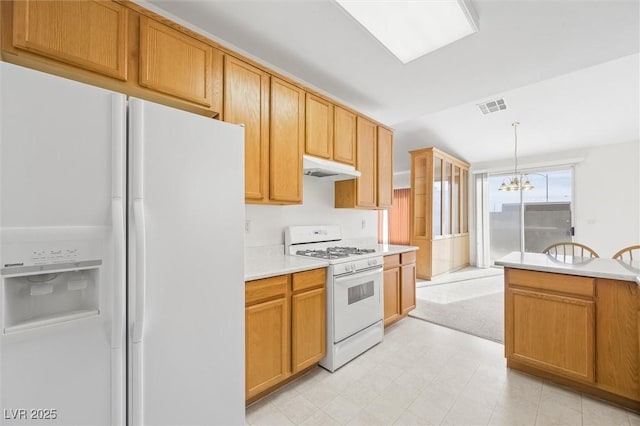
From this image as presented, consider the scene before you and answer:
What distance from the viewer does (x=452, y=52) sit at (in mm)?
2197

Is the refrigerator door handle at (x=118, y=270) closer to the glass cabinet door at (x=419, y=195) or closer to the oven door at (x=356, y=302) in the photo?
the oven door at (x=356, y=302)

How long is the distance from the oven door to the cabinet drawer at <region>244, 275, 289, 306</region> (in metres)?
0.50

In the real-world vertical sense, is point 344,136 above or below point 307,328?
above

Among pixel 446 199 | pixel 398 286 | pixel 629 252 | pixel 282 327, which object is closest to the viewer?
pixel 282 327

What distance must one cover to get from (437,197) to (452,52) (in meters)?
3.84

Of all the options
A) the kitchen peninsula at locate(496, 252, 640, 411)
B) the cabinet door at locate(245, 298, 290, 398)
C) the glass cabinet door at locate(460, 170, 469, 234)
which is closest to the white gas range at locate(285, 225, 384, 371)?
the cabinet door at locate(245, 298, 290, 398)

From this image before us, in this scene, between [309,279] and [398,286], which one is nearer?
[309,279]

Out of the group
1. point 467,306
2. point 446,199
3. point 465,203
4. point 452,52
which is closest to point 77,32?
point 452,52

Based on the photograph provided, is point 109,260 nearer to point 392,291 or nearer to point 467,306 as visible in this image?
point 392,291

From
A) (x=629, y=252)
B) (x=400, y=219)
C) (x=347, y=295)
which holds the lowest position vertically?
(x=347, y=295)

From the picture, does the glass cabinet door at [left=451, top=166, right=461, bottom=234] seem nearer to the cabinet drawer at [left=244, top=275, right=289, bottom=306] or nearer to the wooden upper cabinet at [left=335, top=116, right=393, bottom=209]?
the wooden upper cabinet at [left=335, top=116, right=393, bottom=209]

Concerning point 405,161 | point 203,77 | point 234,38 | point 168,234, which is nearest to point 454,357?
point 168,234

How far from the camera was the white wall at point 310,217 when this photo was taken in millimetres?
2451

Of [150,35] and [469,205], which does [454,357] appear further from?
[469,205]
